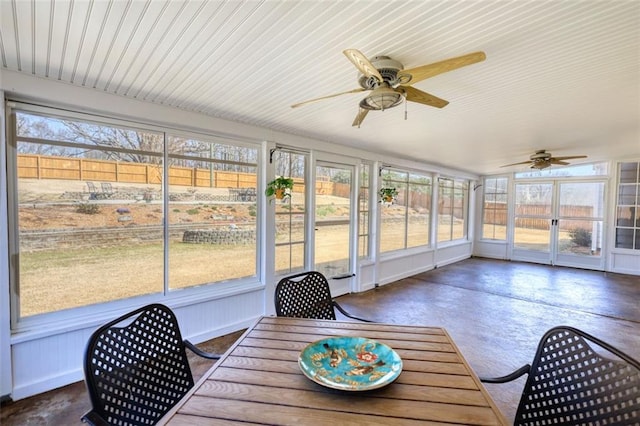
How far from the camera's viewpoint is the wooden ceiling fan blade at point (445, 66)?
5.05 feet

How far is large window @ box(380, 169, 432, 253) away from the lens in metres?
5.64

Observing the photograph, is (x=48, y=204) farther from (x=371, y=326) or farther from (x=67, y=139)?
(x=371, y=326)

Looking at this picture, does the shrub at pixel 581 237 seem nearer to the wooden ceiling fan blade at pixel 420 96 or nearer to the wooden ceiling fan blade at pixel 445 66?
the wooden ceiling fan blade at pixel 420 96

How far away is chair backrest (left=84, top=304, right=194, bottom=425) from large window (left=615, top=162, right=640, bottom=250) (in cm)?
878

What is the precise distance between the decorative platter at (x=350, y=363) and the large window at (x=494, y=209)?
27.1 ft

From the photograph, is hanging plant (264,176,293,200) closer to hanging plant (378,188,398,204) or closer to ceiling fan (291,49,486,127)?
ceiling fan (291,49,486,127)

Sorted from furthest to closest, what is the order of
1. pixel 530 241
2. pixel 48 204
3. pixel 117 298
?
1. pixel 530 241
2. pixel 117 298
3. pixel 48 204

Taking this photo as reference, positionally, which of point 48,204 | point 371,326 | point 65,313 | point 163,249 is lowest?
point 65,313

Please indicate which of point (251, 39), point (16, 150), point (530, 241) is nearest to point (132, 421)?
point (251, 39)

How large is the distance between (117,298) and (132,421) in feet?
6.14

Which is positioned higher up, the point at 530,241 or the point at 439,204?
the point at 439,204

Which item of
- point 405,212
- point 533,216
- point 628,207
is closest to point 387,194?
point 405,212

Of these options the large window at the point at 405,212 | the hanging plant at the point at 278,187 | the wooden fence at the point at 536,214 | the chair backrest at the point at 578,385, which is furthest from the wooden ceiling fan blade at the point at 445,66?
the wooden fence at the point at 536,214

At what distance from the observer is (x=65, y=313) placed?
8.18 feet
